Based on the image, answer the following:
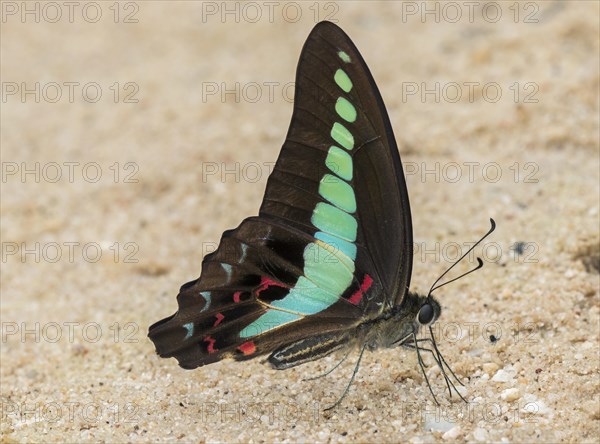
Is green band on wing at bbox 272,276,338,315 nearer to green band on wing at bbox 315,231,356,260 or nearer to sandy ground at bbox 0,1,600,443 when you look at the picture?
green band on wing at bbox 315,231,356,260

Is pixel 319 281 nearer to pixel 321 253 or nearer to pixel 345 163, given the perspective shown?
pixel 321 253

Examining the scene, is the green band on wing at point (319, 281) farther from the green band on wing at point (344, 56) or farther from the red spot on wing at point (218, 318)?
the green band on wing at point (344, 56)

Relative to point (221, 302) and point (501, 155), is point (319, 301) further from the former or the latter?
point (501, 155)

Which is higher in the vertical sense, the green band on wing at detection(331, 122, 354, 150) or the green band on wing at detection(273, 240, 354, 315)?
the green band on wing at detection(331, 122, 354, 150)

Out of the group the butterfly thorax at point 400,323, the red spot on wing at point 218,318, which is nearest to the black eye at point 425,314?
the butterfly thorax at point 400,323

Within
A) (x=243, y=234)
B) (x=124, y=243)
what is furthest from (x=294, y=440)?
(x=124, y=243)

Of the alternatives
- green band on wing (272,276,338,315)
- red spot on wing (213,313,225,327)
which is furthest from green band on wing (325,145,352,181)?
red spot on wing (213,313,225,327)

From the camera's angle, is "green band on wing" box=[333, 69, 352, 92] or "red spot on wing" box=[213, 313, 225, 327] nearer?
"green band on wing" box=[333, 69, 352, 92]
